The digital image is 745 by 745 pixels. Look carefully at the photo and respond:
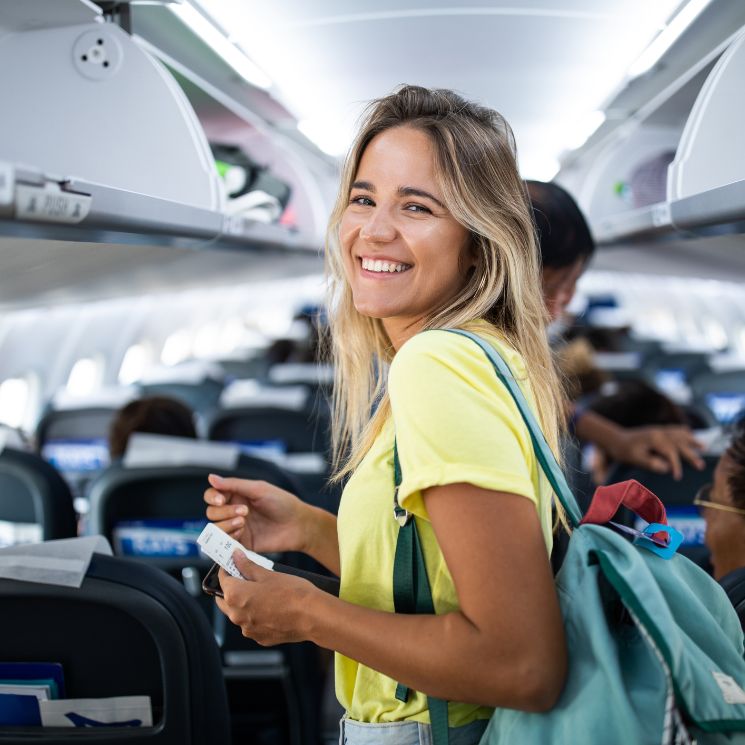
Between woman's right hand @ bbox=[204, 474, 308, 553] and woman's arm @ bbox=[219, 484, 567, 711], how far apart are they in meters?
0.59

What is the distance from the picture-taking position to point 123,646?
154 centimetres

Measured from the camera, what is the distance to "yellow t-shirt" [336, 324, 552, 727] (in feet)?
4.04

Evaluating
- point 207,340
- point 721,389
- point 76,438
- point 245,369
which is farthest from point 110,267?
point 207,340

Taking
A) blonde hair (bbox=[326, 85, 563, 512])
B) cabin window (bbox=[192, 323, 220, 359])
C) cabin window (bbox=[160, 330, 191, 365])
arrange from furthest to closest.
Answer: cabin window (bbox=[192, 323, 220, 359])
cabin window (bbox=[160, 330, 191, 365])
blonde hair (bbox=[326, 85, 563, 512])

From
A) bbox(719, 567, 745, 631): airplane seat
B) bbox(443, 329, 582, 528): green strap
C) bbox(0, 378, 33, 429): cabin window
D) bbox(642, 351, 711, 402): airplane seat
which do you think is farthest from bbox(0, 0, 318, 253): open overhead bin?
bbox(642, 351, 711, 402): airplane seat

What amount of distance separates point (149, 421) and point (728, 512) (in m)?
2.02

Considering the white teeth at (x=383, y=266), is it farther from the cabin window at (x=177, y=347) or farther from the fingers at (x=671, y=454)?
the cabin window at (x=177, y=347)

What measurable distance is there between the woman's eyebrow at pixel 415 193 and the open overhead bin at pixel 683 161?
0.88 meters

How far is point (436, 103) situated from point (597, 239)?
3260mm

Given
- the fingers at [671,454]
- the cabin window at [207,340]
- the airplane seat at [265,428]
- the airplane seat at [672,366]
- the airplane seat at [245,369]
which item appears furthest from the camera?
the cabin window at [207,340]

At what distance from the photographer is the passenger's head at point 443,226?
5.08 feet

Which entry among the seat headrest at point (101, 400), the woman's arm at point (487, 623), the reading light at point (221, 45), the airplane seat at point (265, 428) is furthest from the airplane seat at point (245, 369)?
the woman's arm at point (487, 623)

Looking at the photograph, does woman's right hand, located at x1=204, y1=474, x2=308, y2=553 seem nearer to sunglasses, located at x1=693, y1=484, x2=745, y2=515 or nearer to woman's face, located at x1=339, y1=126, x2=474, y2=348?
woman's face, located at x1=339, y1=126, x2=474, y2=348

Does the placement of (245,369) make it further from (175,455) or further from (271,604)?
(271,604)
